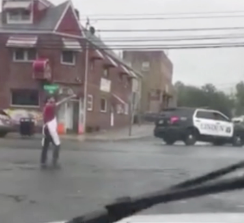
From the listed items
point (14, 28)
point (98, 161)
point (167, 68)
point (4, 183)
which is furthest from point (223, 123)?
point (14, 28)

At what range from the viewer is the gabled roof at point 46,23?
31.3m

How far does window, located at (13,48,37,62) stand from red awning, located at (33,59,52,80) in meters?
0.62

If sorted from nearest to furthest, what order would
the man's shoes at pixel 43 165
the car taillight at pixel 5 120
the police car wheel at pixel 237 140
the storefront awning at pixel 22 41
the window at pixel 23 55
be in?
the man's shoes at pixel 43 165
the police car wheel at pixel 237 140
the car taillight at pixel 5 120
the storefront awning at pixel 22 41
the window at pixel 23 55

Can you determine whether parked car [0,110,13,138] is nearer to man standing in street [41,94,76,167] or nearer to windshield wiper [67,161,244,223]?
man standing in street [41,94,76,167]

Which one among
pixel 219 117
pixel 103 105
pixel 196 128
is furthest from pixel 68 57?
pixel 219 117

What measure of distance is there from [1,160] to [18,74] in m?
20.5

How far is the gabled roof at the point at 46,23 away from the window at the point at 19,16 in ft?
0.98

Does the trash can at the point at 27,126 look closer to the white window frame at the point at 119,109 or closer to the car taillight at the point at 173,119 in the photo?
the white window frame at the point at 119,109

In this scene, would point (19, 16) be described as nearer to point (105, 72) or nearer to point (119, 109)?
point (105, 72)

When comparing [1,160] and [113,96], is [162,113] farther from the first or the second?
[113,96]

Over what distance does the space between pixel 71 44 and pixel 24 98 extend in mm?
4186

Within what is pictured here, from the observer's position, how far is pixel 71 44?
31953mm

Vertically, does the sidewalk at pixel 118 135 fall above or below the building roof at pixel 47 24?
below

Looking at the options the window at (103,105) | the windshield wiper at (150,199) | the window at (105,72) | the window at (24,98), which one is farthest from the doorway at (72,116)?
the windshield wiper at (150,199)
